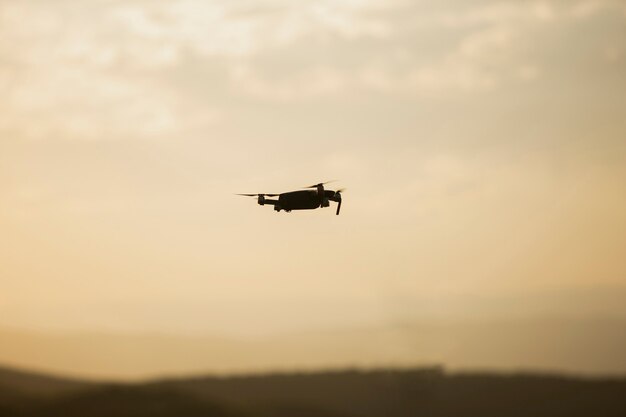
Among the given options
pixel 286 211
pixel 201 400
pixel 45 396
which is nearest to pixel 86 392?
pixel 45 396

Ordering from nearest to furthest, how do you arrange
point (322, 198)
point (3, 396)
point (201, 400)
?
point (322, 198), point (3, 396), point (201, 400)

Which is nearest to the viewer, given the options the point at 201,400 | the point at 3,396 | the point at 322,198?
the point at 322,198

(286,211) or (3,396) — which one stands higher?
(286,211)

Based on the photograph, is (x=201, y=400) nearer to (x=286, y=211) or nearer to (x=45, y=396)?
(x=45, y=396)

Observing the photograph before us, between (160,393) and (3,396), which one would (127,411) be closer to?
(160,393)

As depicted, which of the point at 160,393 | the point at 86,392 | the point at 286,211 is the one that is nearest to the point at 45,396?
the point at 86,392

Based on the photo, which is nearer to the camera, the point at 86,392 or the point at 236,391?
the point at 86,392

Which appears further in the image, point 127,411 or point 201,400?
point 201,400

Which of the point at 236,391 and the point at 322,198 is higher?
the point at 322,198
